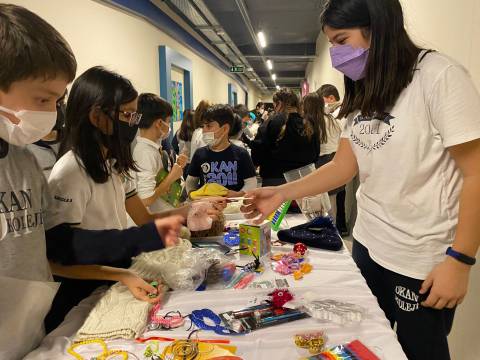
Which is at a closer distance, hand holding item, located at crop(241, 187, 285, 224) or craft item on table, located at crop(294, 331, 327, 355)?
craft item on table, located at crop(294, 331, 327, 355)

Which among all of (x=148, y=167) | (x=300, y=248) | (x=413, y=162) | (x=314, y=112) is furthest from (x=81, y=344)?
(x=314, y=112)

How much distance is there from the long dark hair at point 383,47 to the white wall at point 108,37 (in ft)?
5.28

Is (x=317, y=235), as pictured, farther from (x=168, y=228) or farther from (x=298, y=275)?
(x=168, y=228)

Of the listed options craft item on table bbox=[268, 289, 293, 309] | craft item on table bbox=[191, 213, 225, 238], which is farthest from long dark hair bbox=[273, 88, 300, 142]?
craft item on table bbox=[268, 289, 293, 309]

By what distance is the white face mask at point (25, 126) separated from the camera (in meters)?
0.82

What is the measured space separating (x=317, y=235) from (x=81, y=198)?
106 centimetres

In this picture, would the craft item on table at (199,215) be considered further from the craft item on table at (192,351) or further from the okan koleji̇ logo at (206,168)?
the okan koleji̇ logo at (206,168)

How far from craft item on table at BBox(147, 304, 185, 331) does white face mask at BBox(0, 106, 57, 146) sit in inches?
24.3

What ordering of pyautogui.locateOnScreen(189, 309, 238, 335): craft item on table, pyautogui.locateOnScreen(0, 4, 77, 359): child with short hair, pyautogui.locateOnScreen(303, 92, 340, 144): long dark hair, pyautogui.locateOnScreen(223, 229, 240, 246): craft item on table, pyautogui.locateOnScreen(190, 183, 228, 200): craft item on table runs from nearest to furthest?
1. pyautogui.locateOnScreen(0, 4, 77, 359): child with short hair
2. pyautogui.locateOnScreen(189, 309, 238, 335): craft item on table
3. pyautogui.locateOnScreen(223, 229, 240, 246): craft item on table
4. pyautogui.locateOnScreen(190, 183, 228, 200): craft item on table
5. pyautogui.locateOnScreen(303, 92, 340, 144): long dark hair

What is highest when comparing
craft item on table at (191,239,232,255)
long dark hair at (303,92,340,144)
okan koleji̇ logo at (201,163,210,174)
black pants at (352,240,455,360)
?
long dark hair at (303,92,340,144)

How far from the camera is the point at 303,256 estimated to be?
5.08ft

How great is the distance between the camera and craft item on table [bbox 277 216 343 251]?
1633 millimetres

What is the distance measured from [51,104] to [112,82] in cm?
48

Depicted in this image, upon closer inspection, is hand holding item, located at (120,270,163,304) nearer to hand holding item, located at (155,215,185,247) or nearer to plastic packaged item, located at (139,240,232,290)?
plastic packaged item, located at (139,240,232,290)
